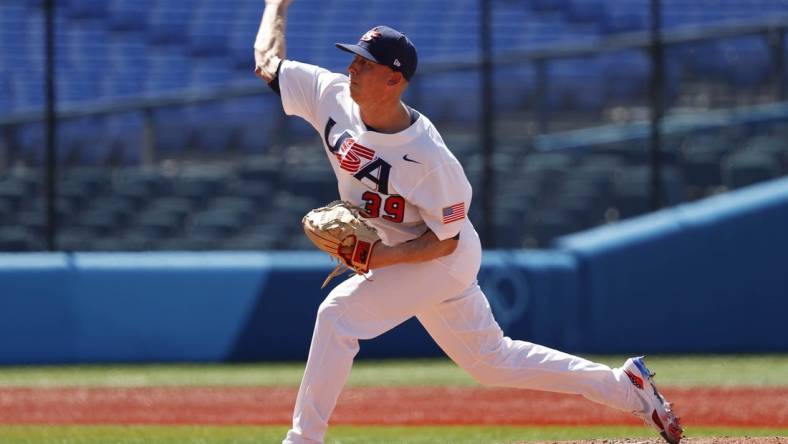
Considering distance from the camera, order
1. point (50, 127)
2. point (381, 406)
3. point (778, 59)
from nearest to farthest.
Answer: point (381, 406) → point (50, 127) → point (778, 59)

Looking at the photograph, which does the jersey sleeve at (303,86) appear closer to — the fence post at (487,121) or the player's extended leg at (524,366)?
the player's extended leg at (524,366)

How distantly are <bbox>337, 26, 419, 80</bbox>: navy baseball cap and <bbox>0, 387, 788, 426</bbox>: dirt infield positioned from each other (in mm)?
2991

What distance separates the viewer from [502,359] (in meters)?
5.31

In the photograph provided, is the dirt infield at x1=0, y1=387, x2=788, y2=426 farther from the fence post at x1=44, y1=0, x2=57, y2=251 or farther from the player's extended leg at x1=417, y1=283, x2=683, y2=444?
the fence post at x1=44, y1=0, x2=57, y2=251

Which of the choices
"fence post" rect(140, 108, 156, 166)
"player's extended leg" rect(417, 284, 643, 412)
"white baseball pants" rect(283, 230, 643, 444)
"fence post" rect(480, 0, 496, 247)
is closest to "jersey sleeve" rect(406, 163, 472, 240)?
"white baseball pants" rect(283, 230, 643, 444)

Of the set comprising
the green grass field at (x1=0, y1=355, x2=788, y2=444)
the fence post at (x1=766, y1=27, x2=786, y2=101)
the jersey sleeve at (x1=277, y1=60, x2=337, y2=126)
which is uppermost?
the jersey sleeve at (x1=277, y1=60, x2=337, y2=126)

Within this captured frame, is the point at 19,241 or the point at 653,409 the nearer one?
the point at 653,409

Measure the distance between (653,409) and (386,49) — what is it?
6.16ft

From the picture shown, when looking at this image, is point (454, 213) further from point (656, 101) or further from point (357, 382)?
point (656, 101)

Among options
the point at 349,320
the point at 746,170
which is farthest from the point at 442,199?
the point at 746,170

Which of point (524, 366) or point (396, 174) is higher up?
point (396, 174)

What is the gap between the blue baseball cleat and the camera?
18.0 feet

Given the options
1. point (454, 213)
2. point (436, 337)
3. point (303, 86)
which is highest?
point (303, 86)

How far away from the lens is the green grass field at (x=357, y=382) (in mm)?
6652
